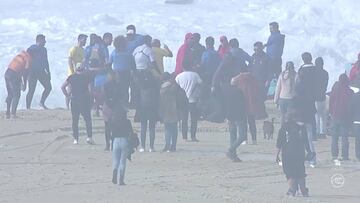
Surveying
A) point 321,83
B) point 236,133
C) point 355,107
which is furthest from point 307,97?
point 321,83

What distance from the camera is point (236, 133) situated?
21.9 metres

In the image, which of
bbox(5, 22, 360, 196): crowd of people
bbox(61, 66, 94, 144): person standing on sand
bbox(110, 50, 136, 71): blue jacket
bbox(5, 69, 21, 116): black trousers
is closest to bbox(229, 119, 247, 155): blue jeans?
bbox(5, 22, 360, 196): crowd of people

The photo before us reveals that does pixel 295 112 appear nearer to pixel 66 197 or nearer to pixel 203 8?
pixel 66 197

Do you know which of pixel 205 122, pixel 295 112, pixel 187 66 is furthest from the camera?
pixel 205 122

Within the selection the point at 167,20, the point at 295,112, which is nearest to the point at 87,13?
the point at 167,20

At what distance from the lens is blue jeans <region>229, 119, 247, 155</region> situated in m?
21.4

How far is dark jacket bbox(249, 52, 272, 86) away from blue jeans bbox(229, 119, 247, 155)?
4528 millimetres

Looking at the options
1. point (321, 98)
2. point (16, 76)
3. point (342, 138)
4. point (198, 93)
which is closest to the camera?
point (342, 138)

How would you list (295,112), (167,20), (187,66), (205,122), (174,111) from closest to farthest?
(295,112), (174,111), (187,66), (205,122), (167,20)

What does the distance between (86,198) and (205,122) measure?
864cm

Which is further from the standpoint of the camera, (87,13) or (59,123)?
(87,13)

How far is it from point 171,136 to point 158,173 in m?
2.23

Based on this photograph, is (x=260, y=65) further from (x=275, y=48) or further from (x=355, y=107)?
(x=355, y=107)

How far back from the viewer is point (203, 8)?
150 ft
